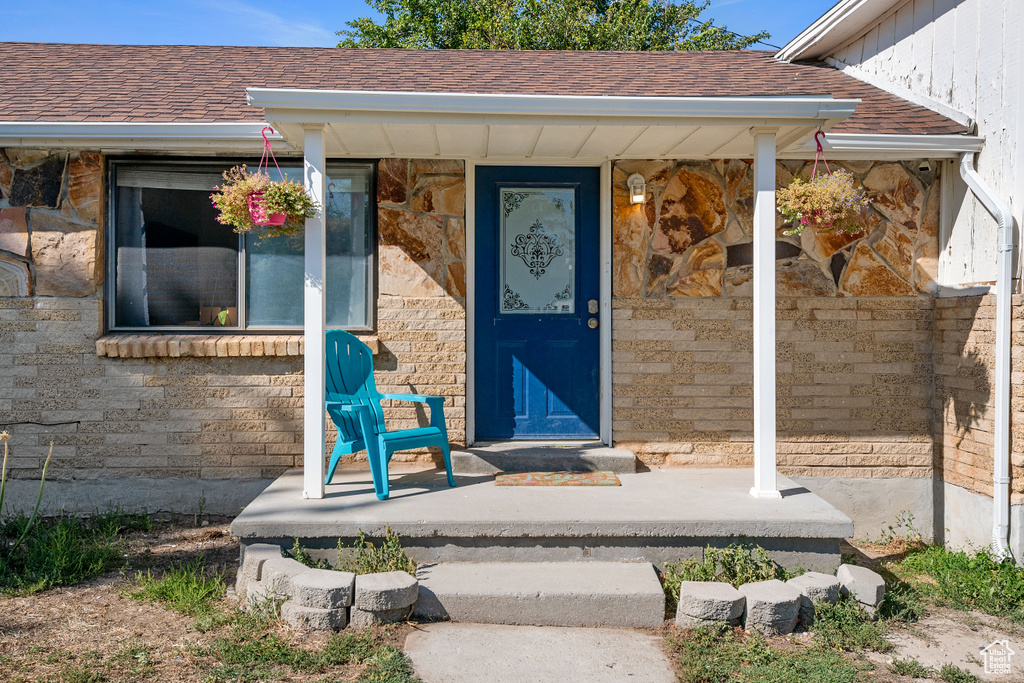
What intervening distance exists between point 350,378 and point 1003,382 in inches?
161

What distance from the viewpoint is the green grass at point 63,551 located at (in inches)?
164

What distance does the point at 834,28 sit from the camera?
6.49m

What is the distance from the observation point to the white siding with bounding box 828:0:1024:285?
4.79 m

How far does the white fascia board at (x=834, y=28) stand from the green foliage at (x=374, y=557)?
5369 millimetres

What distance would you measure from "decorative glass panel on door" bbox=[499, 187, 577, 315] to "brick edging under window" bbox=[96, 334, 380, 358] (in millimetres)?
1133

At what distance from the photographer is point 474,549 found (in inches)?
162

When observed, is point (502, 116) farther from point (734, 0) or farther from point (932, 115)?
point (734, 0)

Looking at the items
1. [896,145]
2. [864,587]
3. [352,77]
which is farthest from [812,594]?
[352,77]

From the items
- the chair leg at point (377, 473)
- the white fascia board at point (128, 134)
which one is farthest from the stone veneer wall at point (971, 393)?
the white fascia board at point (128, 134)

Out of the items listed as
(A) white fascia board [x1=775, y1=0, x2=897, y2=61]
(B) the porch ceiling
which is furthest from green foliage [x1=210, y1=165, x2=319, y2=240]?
(A) white fascia board [x1=775, y1=0, x2=897, y2=61]

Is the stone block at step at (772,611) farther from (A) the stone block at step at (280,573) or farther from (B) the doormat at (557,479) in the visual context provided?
(A) the stone block at step at (280,573)

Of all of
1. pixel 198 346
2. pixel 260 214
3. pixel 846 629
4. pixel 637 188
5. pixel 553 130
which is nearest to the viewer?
pixel 846 629

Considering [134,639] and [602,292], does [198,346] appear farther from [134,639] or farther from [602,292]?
[602,292]

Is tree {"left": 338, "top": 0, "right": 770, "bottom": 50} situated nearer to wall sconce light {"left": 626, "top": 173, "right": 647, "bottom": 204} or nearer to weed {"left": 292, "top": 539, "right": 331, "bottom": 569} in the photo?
wall sconce light {"left": 626, "top": 173, "right": 647, "bottom": 204}
